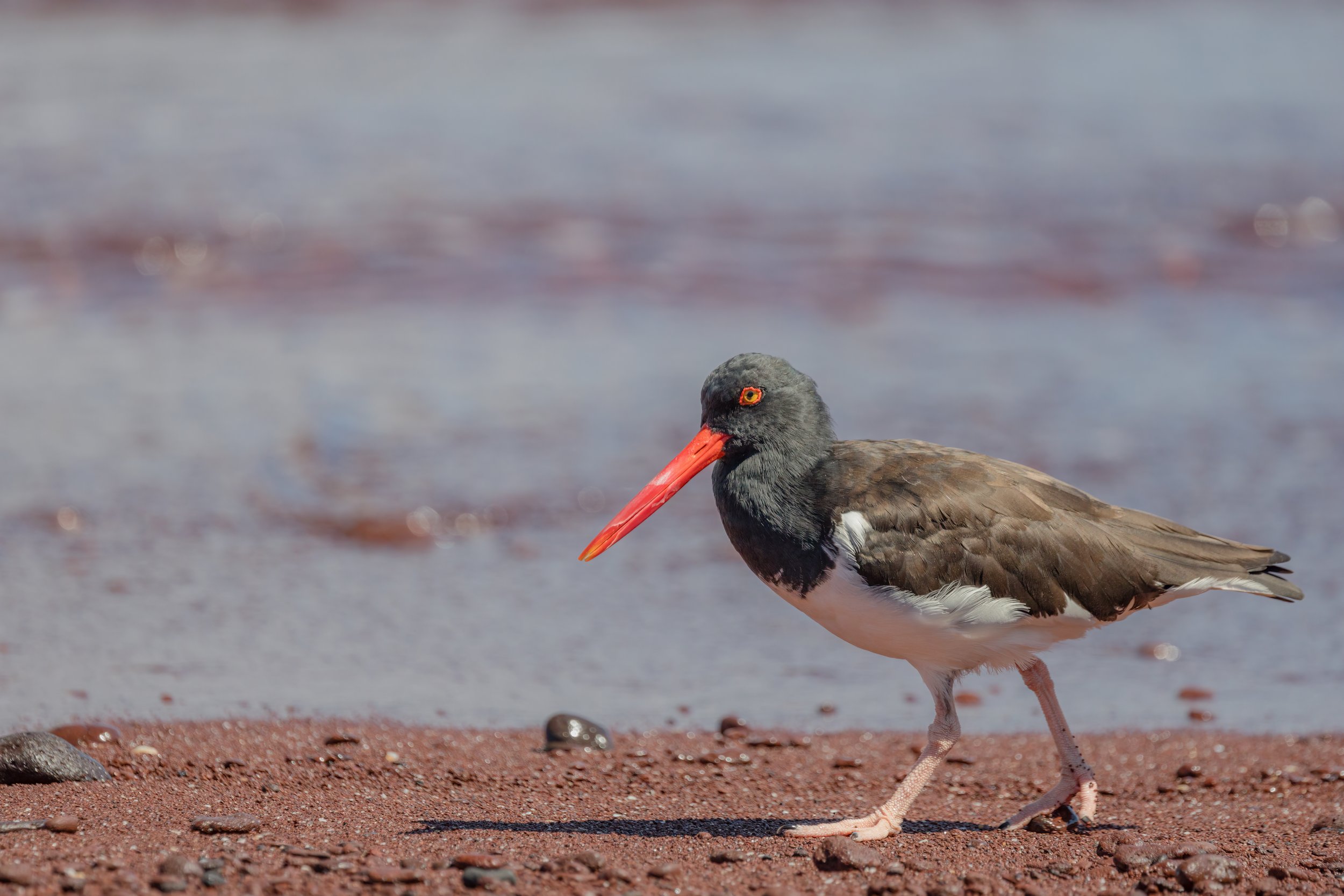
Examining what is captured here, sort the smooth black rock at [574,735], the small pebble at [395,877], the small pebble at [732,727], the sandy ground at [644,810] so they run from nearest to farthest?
1. the small pebble at [395,877]
2. the sandy ground at [644,810]
3. the smooth black rock at [574,735]
4. the small pebble at [732,727]

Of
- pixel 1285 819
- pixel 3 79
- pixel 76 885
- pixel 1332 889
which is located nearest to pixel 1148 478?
pixel 1285 819

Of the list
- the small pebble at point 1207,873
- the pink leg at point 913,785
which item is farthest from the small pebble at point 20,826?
the small pebble at point 1207,873

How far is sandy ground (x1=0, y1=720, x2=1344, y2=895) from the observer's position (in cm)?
346

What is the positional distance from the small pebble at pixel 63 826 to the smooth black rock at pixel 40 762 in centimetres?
44

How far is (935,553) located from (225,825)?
2.14 meters

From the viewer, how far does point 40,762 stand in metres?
4.15

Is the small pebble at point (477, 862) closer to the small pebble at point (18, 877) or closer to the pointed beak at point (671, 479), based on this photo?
the small pebble at point (18, 877)

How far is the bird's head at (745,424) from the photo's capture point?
4395mm

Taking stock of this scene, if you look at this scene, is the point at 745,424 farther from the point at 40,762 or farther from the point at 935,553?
the point at 40,762

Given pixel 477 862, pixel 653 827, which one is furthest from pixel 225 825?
pixel 653 827

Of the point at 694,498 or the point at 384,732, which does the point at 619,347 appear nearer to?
the point at 694,498

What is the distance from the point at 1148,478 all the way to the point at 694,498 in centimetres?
250

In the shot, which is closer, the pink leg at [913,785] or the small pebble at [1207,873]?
the small pebble at [1207,873]

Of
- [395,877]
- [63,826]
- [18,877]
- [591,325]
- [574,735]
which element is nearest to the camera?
[18,877]
